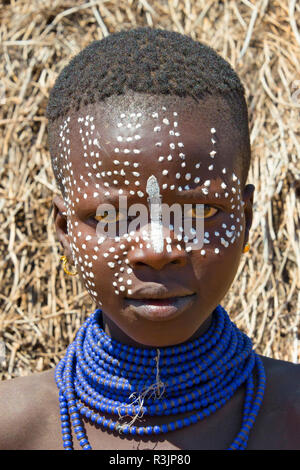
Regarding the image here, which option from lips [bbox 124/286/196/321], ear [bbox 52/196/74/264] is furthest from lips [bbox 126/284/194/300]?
ear [bbox 52/196/74/264]

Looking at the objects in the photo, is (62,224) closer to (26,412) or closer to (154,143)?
(154,143)

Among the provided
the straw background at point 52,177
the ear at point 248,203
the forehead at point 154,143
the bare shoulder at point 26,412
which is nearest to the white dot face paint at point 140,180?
the forehead at point 154,143

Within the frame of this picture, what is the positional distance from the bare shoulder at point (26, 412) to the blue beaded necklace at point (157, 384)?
0.23ft

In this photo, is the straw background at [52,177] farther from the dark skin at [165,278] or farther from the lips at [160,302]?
the lips at [160,302]

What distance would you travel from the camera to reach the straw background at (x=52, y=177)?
Result: 2.96 m

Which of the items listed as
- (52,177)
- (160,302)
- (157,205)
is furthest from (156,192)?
(52,177)

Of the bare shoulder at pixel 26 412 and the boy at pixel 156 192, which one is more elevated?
the boy at pixel 156 192

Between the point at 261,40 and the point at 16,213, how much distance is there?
156 cm

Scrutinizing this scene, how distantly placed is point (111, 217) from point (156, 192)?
154 mm

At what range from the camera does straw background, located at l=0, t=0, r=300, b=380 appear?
117 inches

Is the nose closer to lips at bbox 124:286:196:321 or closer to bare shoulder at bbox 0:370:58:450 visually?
lips at bbox 124:286:196:321

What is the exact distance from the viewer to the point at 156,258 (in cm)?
151
